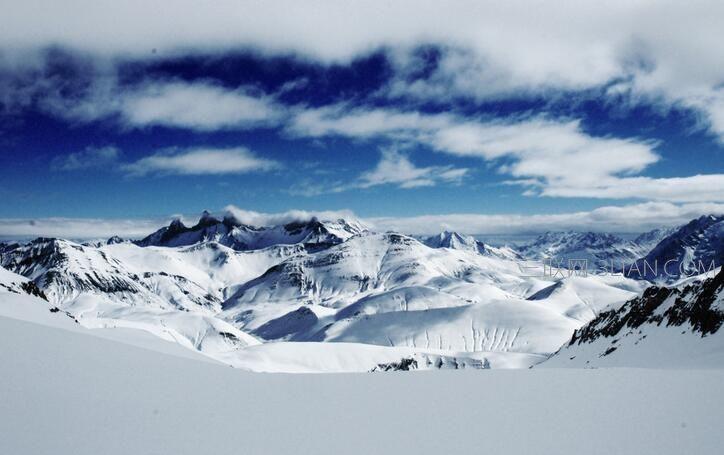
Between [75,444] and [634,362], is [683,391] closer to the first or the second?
[75,444]

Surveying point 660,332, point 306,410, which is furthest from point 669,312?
point 306,410

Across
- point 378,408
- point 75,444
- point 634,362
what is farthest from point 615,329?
point 75,444

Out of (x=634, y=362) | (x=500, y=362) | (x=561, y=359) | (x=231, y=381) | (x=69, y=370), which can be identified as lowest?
(x=500, y=362)

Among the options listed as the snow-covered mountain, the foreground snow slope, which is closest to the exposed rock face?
the snow-covered mountain

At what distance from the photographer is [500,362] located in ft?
611

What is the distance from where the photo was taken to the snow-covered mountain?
53.9m

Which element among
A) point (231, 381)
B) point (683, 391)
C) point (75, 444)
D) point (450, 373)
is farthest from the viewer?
point (450, 373)

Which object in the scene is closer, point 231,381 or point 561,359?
point 231,381

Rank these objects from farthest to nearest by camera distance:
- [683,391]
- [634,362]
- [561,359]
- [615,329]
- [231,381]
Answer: [561,359]
[615,329]
[634,362]
[231,381]
[683,391]

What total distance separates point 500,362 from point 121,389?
19285cm

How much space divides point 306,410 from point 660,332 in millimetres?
76841

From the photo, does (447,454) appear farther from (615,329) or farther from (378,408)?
(615,329)

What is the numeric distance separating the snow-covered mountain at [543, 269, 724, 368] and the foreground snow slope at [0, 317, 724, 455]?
37.8 meters

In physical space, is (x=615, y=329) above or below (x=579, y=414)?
below
